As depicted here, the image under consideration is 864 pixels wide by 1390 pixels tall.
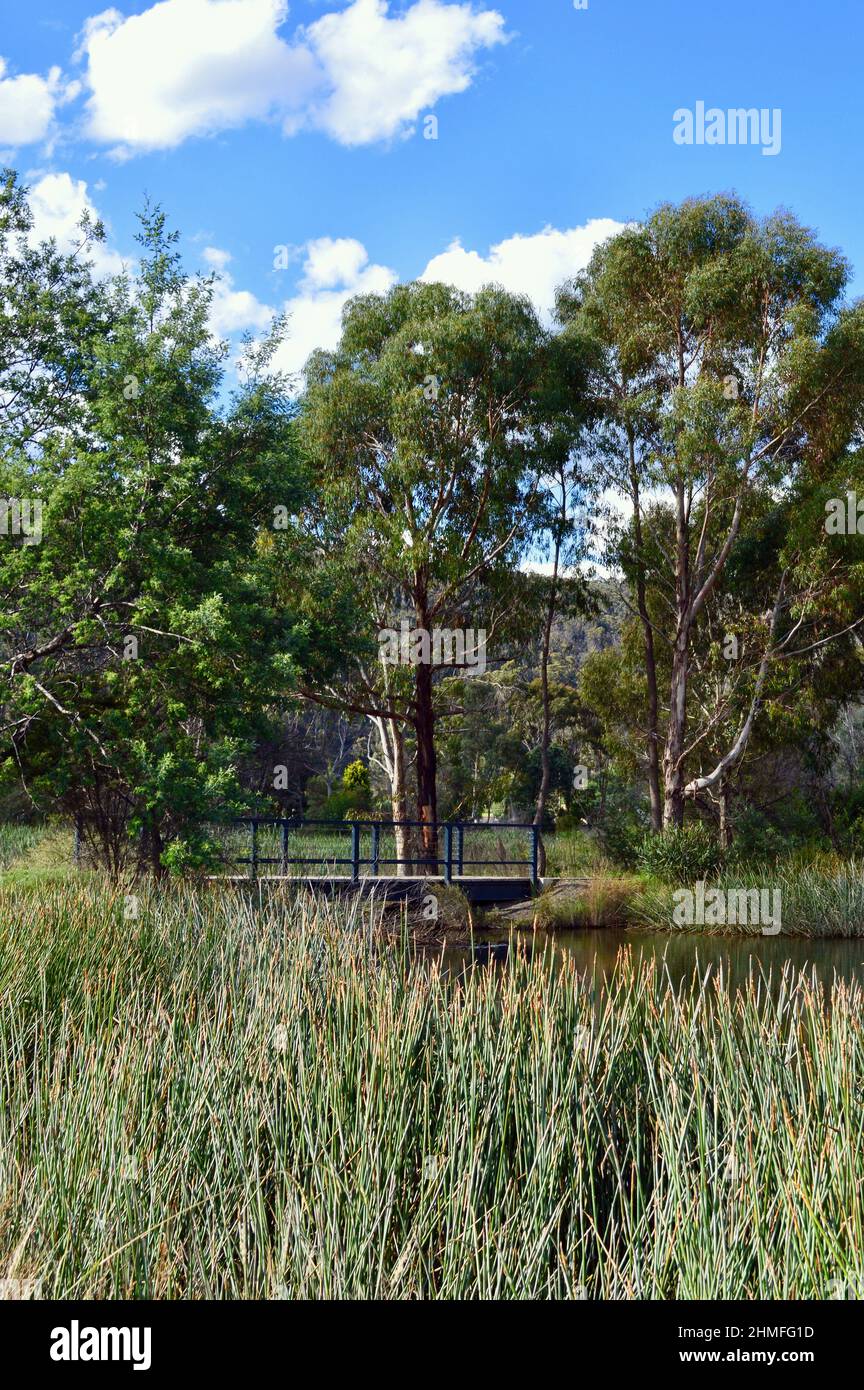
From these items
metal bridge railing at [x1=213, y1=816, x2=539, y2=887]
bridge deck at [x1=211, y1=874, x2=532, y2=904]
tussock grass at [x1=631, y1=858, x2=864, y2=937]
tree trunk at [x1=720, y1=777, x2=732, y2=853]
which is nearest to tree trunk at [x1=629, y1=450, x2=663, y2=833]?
tree trunk at [x1=720, y1=777, x2=732, y2=853]

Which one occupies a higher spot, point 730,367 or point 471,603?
point 730,367

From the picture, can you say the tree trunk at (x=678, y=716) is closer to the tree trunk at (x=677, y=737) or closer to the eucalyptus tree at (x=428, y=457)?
the tree trunk at (x=677, y=737)

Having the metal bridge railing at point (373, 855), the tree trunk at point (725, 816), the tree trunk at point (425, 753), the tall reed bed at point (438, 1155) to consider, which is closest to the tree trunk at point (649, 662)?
the tree trunk at point (725, 816)

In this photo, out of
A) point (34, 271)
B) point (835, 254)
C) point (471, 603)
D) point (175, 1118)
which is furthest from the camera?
point (471, 603)

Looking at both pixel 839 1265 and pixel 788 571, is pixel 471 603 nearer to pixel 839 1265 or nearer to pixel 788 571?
pixel 788 571

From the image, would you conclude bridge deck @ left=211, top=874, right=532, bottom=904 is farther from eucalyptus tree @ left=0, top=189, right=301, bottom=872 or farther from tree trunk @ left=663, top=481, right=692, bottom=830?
tree trunk @ left=663, top=481, right=692, bottom=830

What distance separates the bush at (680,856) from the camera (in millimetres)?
20047

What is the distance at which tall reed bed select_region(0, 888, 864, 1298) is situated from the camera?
302 centimetres

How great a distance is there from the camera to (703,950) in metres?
15.8

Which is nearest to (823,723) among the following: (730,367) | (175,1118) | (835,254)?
(730,367)

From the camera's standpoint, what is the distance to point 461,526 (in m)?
21.6

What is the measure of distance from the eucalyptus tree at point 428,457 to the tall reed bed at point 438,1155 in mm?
16013

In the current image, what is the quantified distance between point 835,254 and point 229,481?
553 inches
